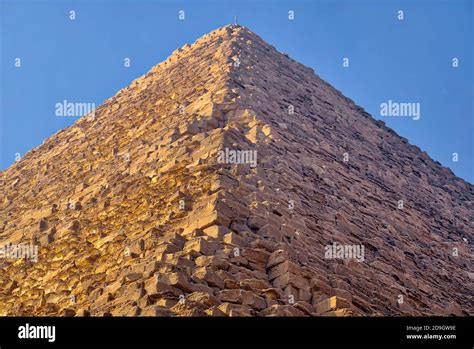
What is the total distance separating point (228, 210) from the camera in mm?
15789

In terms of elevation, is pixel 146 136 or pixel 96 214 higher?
pixel 146 136

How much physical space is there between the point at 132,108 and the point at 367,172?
5101 millimetres

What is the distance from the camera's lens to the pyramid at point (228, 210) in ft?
48.0

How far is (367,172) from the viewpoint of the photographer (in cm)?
2408

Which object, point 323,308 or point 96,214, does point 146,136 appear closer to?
point 96,214

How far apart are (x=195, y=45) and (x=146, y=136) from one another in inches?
314

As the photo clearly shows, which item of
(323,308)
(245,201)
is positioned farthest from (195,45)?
(323,308)

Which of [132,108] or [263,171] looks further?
[132,108]

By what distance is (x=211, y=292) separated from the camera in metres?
13.9

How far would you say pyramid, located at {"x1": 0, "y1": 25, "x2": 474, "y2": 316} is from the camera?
48.0 ft

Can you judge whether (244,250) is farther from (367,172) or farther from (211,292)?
(367,172)
